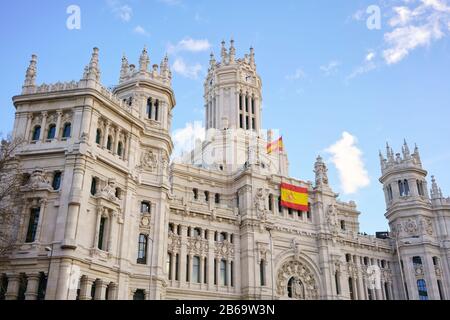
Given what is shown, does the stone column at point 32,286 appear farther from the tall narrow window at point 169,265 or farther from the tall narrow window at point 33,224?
the tall narrow window at point 169,265

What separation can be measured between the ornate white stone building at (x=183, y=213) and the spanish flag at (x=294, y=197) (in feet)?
2.97

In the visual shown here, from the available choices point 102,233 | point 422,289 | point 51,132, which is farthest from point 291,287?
point 51,132

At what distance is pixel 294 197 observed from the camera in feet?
204

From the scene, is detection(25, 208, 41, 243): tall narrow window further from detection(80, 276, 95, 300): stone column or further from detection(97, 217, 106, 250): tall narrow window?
detection(80, 276, 95, 300): stone column

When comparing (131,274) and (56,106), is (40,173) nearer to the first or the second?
(56,106)

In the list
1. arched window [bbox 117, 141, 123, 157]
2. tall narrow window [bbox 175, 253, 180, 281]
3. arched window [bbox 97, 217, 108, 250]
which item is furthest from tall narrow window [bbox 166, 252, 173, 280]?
arched window [bbox 117, 141, 123, 157]

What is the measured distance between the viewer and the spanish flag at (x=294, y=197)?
201ft

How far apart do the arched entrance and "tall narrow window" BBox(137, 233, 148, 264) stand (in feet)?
64.1

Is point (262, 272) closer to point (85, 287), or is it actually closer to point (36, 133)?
point (85, 287)

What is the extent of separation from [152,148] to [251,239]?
54.4 ft

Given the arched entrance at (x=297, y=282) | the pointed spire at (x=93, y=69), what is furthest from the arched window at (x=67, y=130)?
the arched entrance at (x=297, y=282)
